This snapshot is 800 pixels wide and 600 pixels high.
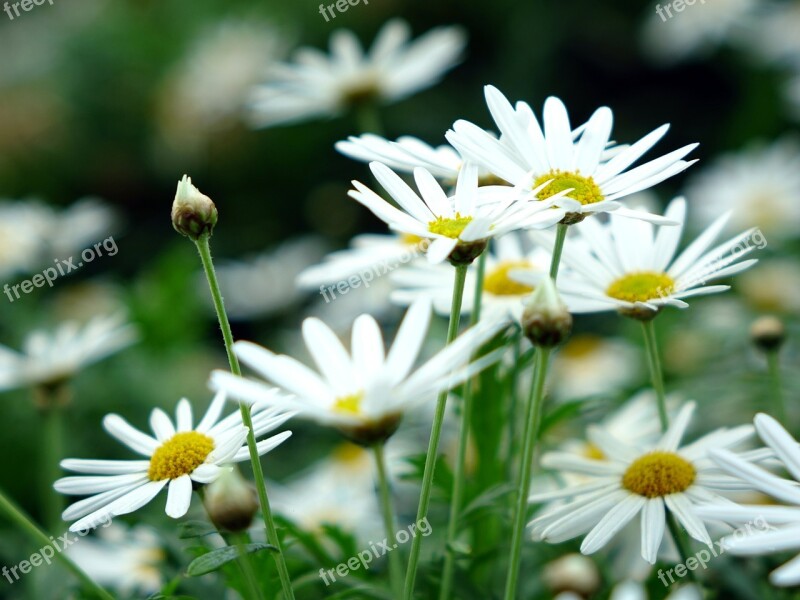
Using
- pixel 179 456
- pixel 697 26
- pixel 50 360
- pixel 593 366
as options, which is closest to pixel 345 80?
pixel 50 360

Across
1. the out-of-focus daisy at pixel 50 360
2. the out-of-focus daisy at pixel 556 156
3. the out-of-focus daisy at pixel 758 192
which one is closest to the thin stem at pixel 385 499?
the out-of-focus daisy at pixel 556 156

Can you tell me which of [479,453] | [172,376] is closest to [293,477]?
[172,376]

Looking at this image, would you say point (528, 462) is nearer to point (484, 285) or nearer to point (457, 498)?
point (457, 498)

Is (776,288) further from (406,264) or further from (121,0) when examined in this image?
(121,0)

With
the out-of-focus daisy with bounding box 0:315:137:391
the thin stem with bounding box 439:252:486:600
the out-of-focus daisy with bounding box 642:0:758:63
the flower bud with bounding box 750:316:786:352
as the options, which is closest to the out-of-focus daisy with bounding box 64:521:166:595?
the out-of-focus daisy with bounding box 0:315:137:391

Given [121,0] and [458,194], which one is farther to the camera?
[121,0]

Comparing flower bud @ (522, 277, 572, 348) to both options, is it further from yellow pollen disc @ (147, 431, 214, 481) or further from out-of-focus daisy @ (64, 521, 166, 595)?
out-of-focus daisy @ (64, 521, 166, 595)
